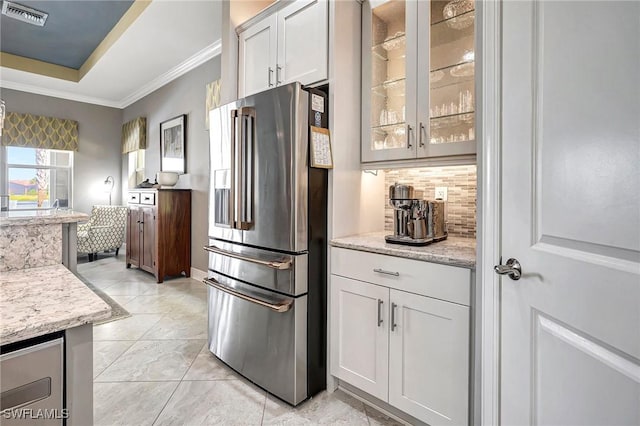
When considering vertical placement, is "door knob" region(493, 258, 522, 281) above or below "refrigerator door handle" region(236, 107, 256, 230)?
below

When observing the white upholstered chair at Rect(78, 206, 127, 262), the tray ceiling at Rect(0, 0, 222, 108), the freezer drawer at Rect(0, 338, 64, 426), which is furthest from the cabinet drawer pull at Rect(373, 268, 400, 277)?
the white upholstered chair at Rect(78, 206, 127, 262)

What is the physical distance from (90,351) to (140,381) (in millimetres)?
1448

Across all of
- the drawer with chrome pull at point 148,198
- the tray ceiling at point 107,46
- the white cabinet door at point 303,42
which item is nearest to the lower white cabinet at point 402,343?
the white cabinet door at point 303,42

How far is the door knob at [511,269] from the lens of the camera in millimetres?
1036

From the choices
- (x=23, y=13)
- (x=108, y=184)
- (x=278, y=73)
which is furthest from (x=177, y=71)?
(x=278, y=73)

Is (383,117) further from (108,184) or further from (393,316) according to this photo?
(108,184)

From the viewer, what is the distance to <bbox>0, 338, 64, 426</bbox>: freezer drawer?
686 millimetres

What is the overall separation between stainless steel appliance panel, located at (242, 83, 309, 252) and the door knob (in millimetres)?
967

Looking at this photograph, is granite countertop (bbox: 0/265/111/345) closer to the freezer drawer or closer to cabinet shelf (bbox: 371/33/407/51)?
the freezer drawer

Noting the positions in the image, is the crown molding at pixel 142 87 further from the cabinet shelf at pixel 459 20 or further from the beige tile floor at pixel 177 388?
the beige tile floor at pixel 177 388

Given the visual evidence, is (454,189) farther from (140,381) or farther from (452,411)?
(140,381)

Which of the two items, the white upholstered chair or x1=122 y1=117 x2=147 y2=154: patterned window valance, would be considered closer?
the white upholstered chair

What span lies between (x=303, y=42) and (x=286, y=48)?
0.51 ft

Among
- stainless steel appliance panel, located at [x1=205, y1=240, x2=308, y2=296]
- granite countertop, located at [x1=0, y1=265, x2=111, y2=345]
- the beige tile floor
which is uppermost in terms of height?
granite countertop, located at [x1=0, y1=265, x2=111, y2=345]
